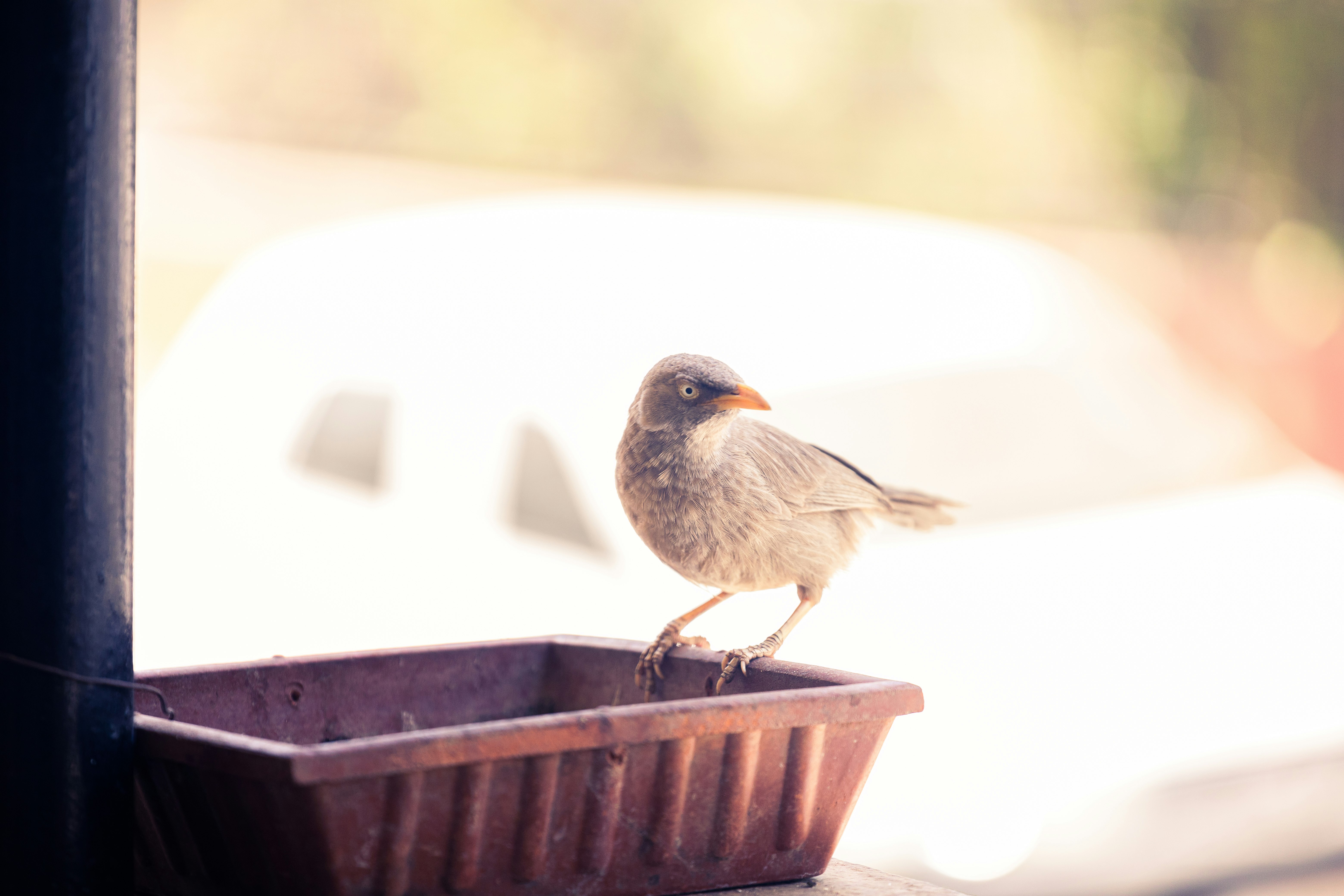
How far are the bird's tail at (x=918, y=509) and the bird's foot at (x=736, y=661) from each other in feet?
1.84

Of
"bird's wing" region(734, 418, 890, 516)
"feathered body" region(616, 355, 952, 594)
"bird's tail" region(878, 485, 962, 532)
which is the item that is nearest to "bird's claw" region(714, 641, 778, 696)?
"feathered body" region(616, 355, 952, 594)

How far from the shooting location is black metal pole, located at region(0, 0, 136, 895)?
1580 mm

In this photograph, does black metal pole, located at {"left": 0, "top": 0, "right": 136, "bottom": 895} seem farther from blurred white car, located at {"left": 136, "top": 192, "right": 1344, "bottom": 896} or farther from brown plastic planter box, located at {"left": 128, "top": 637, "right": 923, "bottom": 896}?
blurred white car, located at {"left": 136, "top": 192, "right": 1344, "bottom": 896}

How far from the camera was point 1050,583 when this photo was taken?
11.8 feet

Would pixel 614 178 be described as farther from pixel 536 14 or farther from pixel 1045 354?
pixel 1045 354

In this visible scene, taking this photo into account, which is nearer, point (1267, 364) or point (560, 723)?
point (560, 723)

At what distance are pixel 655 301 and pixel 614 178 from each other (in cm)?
945

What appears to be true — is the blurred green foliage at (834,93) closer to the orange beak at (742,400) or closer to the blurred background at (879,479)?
the blurred background at (879,479)

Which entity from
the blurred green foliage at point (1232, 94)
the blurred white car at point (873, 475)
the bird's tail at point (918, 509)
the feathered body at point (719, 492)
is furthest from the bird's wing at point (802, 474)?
the blurred green foliage at point (1232, 94)

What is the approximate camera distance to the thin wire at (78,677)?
160 centimetres

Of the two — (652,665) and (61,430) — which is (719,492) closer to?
(652,665)

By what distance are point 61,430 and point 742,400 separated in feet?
2.86

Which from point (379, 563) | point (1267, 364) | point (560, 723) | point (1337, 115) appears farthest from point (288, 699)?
point (1337, 115)

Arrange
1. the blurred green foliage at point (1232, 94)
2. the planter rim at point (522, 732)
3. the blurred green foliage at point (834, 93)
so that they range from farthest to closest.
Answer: the blurred green foliage at point (834, 93) < the blurred green foliage at point (1232, 94) < the planter rim at point (522, 732)
